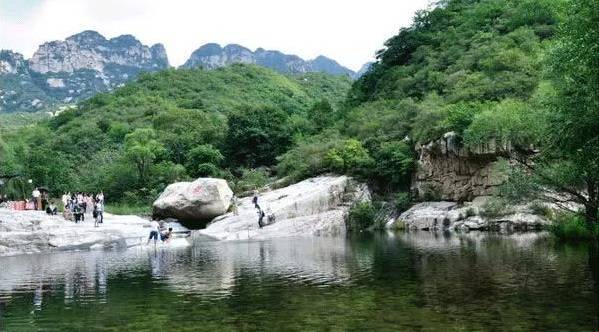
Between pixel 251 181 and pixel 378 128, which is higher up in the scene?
pixel 378 128

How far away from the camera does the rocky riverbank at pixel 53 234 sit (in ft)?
136

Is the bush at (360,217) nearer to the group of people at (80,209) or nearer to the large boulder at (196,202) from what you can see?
the large boulder at (196,202)

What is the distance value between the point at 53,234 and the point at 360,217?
26776 millimetres

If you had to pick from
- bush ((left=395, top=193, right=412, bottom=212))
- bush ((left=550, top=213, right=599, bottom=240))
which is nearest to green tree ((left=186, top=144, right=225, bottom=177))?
bush ((left=395, top=193, right=412, bottom=212))

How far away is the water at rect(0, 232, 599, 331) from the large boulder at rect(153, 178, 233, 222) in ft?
66.1

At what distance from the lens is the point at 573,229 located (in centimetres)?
3559

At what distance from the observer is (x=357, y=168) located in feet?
201

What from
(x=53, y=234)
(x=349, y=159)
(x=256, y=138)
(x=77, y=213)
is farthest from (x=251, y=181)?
(x=53, y=234)

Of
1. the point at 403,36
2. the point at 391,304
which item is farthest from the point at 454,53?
the point at 391,304

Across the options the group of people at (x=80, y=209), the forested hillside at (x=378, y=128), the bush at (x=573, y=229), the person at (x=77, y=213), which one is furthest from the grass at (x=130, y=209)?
the bush at (x=573, y=229)

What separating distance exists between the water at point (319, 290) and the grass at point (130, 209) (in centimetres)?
2521

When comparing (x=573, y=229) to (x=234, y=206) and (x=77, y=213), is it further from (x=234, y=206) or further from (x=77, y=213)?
(x=77, y=213)

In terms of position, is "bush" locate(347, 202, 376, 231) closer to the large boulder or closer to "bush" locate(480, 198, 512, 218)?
"bush" locate(480, 198, 512, 218)

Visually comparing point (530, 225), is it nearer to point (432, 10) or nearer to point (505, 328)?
point (505, 328)
